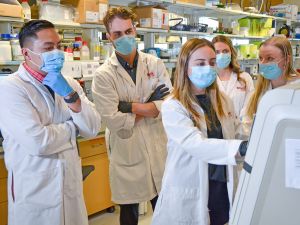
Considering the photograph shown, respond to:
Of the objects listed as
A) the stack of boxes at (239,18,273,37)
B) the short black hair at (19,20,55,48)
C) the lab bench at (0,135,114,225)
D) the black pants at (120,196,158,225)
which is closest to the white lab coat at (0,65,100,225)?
the short black hair at (19,20,55,48)

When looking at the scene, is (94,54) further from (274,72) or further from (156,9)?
(274,72)

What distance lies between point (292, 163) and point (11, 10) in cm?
209

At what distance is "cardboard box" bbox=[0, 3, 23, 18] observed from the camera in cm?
215

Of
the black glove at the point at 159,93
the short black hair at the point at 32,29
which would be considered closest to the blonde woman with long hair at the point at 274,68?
the black glove at the point at 159,93

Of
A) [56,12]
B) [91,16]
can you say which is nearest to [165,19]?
[91,16]

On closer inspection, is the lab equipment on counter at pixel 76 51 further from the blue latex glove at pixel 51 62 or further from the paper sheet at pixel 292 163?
the paper sheet at pixel 292 163

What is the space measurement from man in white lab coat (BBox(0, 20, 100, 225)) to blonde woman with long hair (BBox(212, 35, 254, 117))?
4.12ft

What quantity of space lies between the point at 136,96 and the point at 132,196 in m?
0.63

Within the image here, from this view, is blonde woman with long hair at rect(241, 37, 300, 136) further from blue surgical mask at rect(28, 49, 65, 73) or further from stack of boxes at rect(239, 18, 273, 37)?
stack of boxes at rect(239, 18, 273, 37)

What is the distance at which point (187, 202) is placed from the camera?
1.42 meters

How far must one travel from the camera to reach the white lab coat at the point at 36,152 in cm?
145

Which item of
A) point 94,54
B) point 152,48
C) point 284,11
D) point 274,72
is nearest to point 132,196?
point 274,72

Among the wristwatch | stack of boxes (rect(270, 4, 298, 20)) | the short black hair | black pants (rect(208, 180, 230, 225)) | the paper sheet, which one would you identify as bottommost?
black pants (rect(208, 180, 230, 225))

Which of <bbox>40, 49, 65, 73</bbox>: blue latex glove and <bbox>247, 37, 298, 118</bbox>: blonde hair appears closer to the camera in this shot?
<bbox>40, 49, 65, 73</bbox>: blue latex glove
